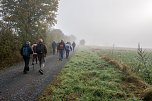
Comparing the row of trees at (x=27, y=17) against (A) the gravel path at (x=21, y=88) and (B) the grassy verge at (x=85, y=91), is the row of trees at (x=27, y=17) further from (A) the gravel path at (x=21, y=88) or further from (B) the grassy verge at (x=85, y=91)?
(B) the grassy verge at (x=85, y=91)

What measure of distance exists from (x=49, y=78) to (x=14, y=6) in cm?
1995

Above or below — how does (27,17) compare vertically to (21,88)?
above

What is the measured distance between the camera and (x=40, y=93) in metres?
11.4

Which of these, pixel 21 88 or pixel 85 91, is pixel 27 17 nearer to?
pixel 21 88

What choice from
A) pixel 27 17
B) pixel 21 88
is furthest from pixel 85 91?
pixel 27 17

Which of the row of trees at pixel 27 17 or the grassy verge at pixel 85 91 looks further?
the row of trees at pixel 27 17

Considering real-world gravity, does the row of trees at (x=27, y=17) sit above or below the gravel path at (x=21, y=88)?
above

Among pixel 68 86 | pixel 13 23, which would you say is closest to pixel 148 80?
pixel 68 86

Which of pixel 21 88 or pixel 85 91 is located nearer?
pixel 85 91

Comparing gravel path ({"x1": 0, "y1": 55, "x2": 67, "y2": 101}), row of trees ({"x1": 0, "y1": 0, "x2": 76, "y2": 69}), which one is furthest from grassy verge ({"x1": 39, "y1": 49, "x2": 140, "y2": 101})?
row of trees ({"x1": 0, "y1": 0, "x2": 76, "y2": 69})

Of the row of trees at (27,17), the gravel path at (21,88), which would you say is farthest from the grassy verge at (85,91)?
the row of trees at (27,17)

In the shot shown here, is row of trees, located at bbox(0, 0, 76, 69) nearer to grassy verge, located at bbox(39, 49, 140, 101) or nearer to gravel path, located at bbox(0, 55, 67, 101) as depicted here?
gravel path, located at bbox(0, 55, 67, 101)

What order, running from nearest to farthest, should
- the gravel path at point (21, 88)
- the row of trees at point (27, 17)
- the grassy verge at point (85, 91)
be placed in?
1. the gravel path at point (21, 88)
2. the grassy verge at point (85, 91)
3. the row of trees at point (27, 17)

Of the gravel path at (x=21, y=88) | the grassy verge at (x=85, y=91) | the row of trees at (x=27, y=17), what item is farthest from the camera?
the row of trees at (x=27, y=17)
